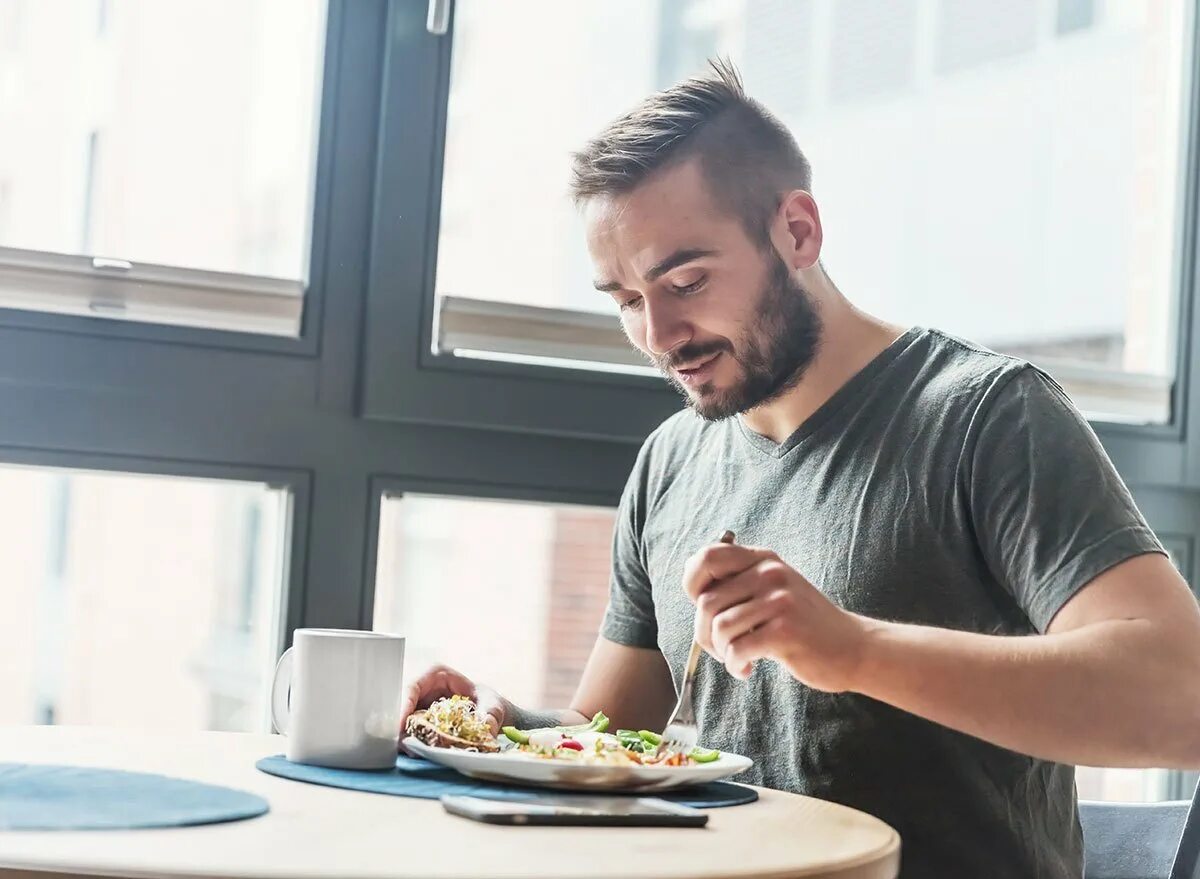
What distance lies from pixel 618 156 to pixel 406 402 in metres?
0.52

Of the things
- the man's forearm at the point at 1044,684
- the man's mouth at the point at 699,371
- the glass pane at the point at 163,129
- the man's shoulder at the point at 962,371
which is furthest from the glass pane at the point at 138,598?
the man's forearm at the point at 1044,684

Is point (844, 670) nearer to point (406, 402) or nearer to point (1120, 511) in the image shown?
point (1120, 511)

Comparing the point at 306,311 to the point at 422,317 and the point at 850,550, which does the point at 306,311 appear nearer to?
the point at 422,317

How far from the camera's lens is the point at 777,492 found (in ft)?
5.25

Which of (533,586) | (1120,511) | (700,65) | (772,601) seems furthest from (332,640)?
(700,65)

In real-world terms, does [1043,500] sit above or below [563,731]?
above

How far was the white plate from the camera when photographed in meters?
1.14

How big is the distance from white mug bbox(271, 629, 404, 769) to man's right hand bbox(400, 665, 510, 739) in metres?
0.20

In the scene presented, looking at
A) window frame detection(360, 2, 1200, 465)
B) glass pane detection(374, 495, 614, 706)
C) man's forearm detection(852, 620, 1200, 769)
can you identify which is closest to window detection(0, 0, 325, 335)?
window frame detection(360, 2, 1200, 465)

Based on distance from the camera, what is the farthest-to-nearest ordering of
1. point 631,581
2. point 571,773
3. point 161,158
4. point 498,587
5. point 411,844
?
point 498,587
point 161,158
point 631,581
point 571,773
point 411,844

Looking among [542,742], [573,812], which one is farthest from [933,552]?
[573,812]

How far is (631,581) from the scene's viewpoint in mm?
1845

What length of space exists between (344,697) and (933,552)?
0.60 metres

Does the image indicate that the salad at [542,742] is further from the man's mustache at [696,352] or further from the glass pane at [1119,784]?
the glass pane at [1119,784]
